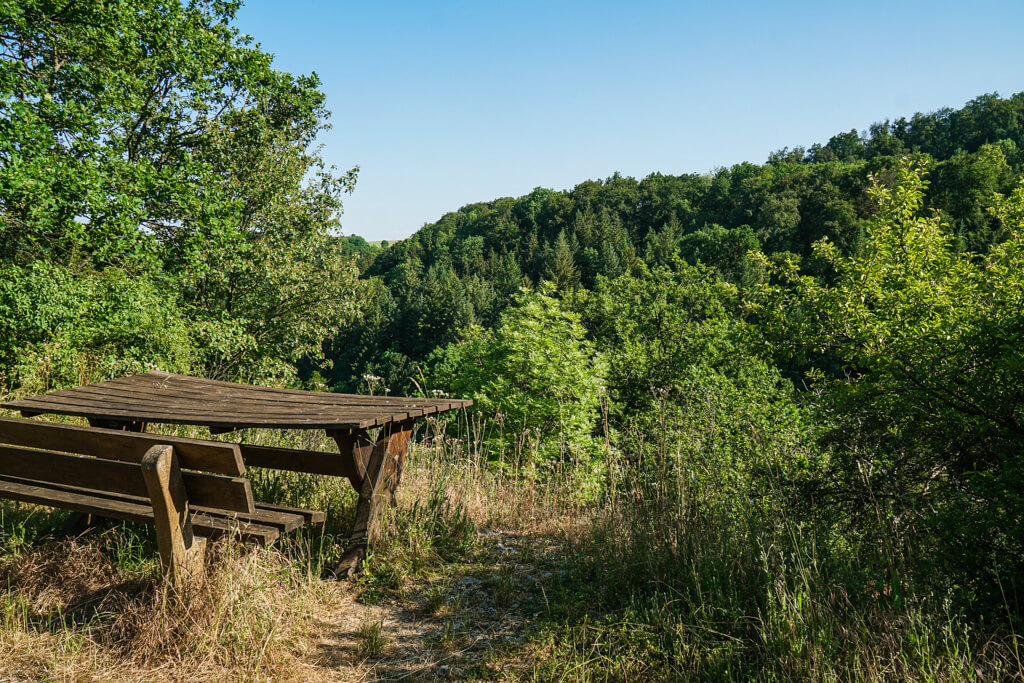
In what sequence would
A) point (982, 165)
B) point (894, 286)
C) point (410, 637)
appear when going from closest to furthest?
point (410, 637)
point (894, 286)
point (982, 165)

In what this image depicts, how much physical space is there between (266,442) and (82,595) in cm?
286

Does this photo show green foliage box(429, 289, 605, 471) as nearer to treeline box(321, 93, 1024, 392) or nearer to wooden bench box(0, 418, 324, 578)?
wooden bench box(0, 418, 324, 578)

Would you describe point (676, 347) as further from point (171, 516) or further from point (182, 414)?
point (171, 516)

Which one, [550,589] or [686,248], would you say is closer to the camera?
[550,589]

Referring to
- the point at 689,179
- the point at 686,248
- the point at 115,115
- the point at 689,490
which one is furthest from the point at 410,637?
the point at 689,179

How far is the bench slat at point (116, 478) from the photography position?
2393 mm

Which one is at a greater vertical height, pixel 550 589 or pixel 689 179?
pixel 689 179

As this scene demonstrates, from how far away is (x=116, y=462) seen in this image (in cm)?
250

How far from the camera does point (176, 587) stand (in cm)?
248

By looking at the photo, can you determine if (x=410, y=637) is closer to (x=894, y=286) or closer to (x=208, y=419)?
(x=208, y=419)

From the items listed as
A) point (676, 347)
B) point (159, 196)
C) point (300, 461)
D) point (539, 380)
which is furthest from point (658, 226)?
point (300, 461)

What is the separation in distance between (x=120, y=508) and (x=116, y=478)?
1.07 feet

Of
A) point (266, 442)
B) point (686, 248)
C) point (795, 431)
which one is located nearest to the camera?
point (266, 442)

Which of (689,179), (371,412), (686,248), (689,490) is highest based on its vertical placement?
(689,179)
